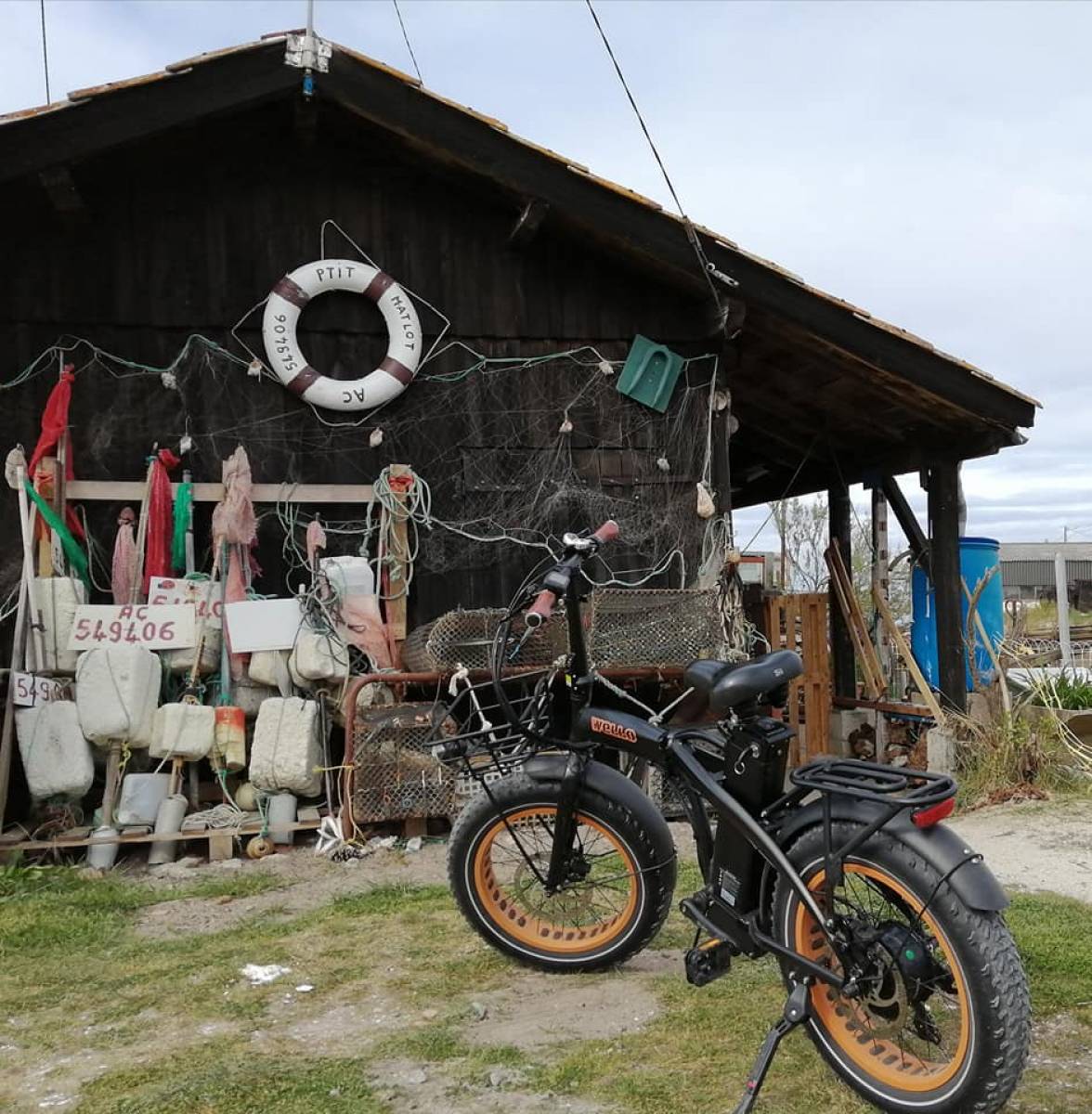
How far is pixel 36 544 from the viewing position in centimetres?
595

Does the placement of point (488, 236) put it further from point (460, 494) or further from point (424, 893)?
point (424, 893)

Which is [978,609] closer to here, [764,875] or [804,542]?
[764,875]

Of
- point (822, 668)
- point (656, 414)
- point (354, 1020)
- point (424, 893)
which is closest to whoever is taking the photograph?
point (354, 1020)

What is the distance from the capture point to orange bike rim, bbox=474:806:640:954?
3.39 metres

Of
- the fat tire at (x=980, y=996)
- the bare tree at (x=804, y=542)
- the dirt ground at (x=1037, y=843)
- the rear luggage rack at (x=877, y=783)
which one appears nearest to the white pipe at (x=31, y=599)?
the rear luggage rack at (x=877, y=783)

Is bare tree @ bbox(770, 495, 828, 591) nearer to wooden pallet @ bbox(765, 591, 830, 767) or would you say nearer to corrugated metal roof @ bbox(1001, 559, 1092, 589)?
wooden pallet @ bbox(765, 591, 830, 767)

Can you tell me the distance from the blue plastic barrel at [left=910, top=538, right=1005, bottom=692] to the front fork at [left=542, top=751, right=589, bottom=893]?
5.29 m

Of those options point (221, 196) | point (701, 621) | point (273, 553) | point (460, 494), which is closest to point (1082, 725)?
point (701, 621)

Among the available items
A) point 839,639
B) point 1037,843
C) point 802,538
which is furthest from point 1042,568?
point 1037,843

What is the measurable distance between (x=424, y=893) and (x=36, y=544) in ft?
10.4

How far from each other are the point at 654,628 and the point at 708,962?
3.44 meters

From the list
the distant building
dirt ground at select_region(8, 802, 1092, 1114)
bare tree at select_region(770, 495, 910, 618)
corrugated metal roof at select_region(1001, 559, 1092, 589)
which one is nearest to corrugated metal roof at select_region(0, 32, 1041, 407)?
dirt ground at select_region(8, 802, 1092, 1114)

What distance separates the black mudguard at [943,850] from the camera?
229 cm

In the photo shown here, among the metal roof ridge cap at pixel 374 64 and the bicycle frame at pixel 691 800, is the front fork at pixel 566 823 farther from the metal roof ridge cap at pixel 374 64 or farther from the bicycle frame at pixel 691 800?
the metal roof ridge cap at pixel 374 64
